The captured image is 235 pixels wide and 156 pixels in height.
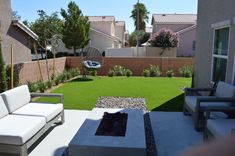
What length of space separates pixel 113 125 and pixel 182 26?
2801 cm

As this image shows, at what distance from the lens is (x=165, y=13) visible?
1305 inches

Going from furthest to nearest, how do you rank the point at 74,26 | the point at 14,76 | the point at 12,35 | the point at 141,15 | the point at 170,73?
1. the point at 141,15
2. the point at 74,26
3. the point at 170,73
4. the point at 12,35
5. the point at 14,76

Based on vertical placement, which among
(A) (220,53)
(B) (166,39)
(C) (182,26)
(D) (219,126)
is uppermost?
(C) (182,26)

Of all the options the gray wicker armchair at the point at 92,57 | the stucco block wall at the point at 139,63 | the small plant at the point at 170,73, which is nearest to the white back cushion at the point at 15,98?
the gray wicker armchair at the point at 92,57

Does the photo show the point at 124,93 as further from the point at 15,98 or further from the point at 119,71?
the point at 119,71

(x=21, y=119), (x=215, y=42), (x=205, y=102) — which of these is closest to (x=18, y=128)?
(x=21, y=119)

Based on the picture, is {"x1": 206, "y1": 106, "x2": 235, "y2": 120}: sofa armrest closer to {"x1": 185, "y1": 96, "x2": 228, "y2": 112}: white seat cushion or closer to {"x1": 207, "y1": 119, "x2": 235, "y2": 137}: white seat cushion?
{"x1": 207, "y1": 119, "x2": 235, "y2": 137}: white seat cushion

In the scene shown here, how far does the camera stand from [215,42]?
24.1ft

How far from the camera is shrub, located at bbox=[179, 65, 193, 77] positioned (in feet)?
45.3

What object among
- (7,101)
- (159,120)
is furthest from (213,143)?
(159,120)

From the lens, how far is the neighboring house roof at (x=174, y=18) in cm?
3030

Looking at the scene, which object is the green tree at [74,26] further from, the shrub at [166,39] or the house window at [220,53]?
the house window at [220,53]

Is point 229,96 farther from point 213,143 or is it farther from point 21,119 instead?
point 213,143

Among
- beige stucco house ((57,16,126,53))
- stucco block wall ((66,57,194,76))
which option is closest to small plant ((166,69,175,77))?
stucco block wall ((66,57,194,76))
